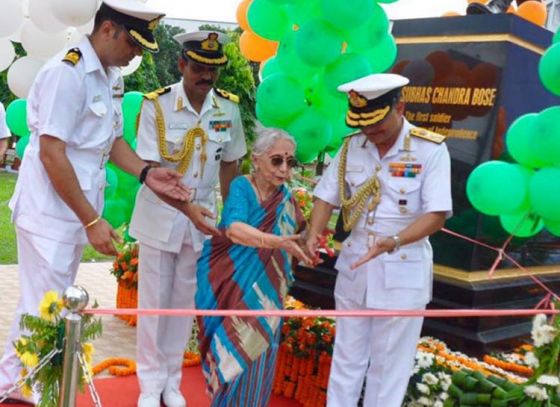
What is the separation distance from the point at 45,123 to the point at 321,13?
4.78 ft

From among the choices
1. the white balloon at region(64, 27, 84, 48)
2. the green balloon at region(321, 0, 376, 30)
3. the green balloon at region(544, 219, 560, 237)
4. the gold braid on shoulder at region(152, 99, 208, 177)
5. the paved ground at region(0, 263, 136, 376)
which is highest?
the green balloon at region(321, 0, 376, 30)

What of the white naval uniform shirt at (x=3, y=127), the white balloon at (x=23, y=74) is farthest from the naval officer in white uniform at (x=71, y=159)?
the white naval uniform shirt at (x=3, y=127)

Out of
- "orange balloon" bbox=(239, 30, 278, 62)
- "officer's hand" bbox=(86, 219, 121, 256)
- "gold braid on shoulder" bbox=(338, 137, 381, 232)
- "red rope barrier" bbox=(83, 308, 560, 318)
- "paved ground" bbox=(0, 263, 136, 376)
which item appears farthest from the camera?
"paved ground" bbox=(0, 263, 136, 376)

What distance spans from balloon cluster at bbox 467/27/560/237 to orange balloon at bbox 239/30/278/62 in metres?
1.59

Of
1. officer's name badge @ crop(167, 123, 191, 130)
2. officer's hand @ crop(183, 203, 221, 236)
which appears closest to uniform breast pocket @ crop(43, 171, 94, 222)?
officer's hand @ crop(183, 203, 221, 236)

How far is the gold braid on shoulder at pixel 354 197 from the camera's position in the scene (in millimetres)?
2951

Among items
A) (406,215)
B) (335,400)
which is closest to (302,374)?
(335,400)

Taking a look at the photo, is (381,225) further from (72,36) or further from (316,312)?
(72,36)

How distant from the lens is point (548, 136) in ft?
9.95

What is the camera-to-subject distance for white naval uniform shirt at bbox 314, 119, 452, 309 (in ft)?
9.40

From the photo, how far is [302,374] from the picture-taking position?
3729 mm

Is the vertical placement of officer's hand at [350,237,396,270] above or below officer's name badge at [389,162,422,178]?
below

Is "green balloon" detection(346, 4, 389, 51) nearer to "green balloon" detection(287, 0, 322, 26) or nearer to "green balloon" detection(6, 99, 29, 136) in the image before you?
"green balloon" detection(287, 0, 322, 26)

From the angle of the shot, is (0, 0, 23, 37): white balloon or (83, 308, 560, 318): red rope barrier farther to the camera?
(0, 0, 23, 37): white balloon
